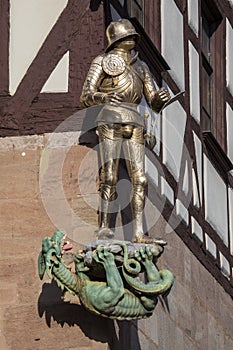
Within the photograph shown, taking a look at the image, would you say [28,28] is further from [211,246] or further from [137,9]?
[211,246]

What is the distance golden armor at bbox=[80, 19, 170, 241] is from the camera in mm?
16672

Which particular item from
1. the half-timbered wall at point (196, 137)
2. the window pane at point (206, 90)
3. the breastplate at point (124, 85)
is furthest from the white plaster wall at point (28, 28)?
the window pane at point (206, 90)

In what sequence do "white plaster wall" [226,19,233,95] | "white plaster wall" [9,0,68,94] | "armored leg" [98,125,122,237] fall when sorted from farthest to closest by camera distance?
"white plaster wall" [226,19,233,95] < "white plaster wall" [9,0,68,94] < "armored leg" [98,125,122,237]

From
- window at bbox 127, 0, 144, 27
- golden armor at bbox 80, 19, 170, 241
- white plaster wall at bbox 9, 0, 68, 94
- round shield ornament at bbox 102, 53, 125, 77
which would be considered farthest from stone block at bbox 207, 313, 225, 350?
round shield ornament at bbox 102, 53, 125, 77

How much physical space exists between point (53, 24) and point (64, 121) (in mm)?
799

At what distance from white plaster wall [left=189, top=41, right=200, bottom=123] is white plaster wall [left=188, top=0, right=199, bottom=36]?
0.70ft

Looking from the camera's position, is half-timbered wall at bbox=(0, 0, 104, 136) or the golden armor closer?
the golden armor

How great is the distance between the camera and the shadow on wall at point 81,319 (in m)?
16.7

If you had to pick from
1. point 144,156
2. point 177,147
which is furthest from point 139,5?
point 144,156

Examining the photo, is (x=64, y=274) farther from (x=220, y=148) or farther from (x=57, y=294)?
(x=220, y=148)

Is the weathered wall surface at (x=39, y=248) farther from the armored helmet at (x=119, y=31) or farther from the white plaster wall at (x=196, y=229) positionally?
the white plaster wall at (x=196, y=229)

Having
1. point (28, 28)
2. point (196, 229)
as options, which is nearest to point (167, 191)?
point (196, 229)

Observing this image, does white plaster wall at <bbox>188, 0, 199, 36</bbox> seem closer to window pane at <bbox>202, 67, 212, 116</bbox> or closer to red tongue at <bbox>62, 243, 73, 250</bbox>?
window pane at <bbox>202, 67, 212, 116</bbox>

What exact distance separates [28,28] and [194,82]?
10.2 feet
